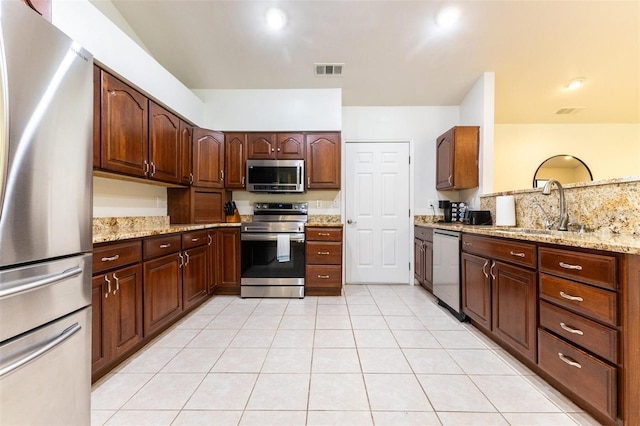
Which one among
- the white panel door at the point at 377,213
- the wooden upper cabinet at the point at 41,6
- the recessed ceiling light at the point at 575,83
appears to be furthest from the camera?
the white panel door at the point at 377,213

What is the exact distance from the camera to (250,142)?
3396 millimetres

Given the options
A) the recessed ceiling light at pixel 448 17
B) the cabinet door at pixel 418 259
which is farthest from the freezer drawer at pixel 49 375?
the recessed ceiling light at pixel 448 17

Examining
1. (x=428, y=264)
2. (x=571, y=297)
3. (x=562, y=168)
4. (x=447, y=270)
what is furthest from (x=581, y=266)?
(x=562, y=168)

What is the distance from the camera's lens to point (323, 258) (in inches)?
123

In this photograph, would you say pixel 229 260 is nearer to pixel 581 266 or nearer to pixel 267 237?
pixel 267 237

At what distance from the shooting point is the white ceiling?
2398 mm

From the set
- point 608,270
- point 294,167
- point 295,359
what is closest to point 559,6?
point 608,270

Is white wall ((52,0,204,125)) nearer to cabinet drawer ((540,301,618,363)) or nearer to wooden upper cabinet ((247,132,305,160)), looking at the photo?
wooden upper cabinet ((247,132,305,160))

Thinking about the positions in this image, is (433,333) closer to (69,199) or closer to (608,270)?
(608,270)

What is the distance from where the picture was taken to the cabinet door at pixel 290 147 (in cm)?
338

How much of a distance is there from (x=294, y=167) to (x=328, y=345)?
6.94ft

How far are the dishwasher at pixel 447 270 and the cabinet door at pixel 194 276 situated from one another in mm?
2610

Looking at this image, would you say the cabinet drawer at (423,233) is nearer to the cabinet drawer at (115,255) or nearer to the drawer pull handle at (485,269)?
the drawer pull handle at (485,269)

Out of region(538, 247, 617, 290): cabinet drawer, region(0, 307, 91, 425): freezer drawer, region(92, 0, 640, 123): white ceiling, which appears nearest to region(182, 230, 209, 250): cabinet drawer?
region(0, 307, 91, 425): freezer drawer
